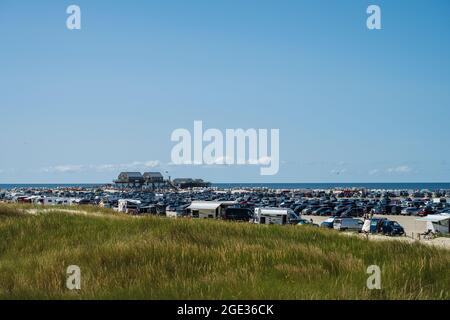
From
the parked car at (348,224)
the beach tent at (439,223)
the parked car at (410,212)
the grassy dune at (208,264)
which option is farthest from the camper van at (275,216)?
the parked car at (410,212)

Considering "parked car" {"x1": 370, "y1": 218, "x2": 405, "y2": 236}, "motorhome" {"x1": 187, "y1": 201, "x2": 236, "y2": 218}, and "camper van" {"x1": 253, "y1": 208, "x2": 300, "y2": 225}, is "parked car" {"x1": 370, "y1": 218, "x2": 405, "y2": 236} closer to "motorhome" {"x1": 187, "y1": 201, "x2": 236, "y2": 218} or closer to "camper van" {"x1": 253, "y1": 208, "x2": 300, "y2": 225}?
"camper van" {"x1": 253, "y1": 208, "x2": 300, "y2": 225}

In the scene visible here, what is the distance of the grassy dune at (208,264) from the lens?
930cm

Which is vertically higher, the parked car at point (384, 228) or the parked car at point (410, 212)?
the parked car at point (384, 228)

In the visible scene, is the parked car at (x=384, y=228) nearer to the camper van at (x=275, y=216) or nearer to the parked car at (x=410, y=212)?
the camper van at (x=275, y=216)

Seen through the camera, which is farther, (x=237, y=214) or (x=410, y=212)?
(x=410, y=212)

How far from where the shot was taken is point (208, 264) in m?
12.0

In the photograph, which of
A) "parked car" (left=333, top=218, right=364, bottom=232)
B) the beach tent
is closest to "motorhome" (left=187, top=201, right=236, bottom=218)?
"parked car" (left=333, top=218, right=364, bottom=232)

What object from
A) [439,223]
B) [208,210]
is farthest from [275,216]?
[439,223]

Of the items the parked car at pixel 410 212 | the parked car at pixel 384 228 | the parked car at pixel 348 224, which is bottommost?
the parked car at pixel 410 212

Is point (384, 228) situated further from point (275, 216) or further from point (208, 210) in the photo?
point (208, 210)
